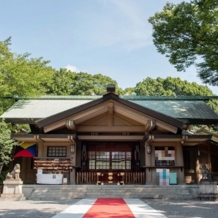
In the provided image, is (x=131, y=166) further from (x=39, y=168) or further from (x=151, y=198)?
(x=39, y=168)

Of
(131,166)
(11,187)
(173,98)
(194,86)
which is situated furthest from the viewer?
(194,86)

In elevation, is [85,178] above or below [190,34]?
below

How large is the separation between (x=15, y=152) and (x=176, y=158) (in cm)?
962

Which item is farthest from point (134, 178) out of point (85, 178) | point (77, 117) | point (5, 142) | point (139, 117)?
point (5, 142)

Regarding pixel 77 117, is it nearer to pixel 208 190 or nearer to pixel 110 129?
pixel 110 129

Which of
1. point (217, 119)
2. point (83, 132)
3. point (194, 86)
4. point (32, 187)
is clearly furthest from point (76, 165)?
point (194, 86)

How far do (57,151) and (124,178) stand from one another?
4.08m

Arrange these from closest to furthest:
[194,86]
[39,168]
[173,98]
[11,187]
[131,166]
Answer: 1. [11,187]
2. [39,168]
3. [131,166]
4. [173,98]
5. [194,86]

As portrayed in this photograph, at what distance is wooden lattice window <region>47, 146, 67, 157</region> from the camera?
46.7ft

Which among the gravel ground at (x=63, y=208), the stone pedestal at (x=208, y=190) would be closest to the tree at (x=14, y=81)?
the gravel ground at (x=63, y=208)

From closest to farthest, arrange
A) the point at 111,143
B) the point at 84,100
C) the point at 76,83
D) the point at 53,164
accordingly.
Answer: the point at 53,164, the point at 111,143, the point at 84,100, the point at 76,83

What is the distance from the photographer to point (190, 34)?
45.8ft

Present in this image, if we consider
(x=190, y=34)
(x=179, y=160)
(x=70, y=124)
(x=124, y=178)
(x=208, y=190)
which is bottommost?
(x=208, y=190)

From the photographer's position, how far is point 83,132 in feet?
47.9
